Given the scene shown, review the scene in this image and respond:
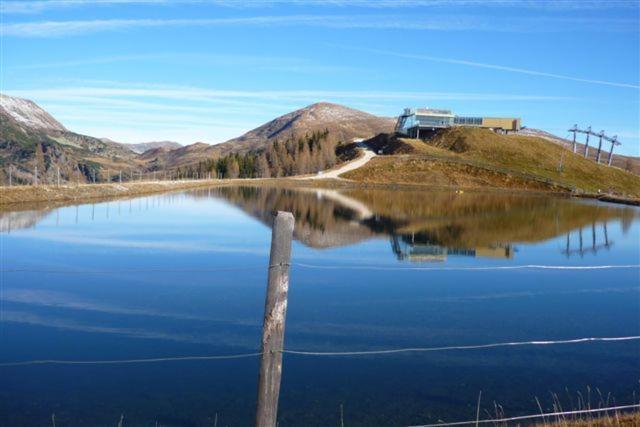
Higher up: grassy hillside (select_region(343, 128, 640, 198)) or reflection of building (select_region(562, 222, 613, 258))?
grassy hillside (select_region(343, 128, 640, 198))

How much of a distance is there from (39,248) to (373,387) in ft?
67.7

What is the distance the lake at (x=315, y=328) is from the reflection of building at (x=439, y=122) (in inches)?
4860

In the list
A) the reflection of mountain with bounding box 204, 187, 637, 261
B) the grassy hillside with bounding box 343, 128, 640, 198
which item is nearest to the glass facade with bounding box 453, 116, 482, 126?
the grassy hillside with bounding box 343, 128, 640, 198

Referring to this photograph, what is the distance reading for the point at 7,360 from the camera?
1270cm

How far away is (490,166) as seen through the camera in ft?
382

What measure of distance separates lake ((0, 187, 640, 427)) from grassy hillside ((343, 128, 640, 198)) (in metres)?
79.2

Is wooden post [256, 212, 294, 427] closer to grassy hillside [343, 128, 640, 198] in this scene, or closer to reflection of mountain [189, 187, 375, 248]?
reflection of mountain [189, 187, 375, 248]

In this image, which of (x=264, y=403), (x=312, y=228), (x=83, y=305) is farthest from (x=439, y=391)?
(x=312, y=228)

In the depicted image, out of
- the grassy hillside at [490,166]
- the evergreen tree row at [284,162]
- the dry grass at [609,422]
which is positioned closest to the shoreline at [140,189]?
the grassy hillside at [490,166]

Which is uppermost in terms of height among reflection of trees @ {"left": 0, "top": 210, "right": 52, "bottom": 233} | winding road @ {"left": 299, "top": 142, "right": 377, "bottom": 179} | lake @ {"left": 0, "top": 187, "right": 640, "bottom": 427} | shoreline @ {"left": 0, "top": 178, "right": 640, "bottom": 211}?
winding road @ {"left": 299, "top": 142, "right": 377, "bottom": 179}

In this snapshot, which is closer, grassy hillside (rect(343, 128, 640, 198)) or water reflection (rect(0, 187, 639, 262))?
water reflection (rect(0, 187, 639, 262))

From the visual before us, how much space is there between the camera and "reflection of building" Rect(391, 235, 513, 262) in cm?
2795

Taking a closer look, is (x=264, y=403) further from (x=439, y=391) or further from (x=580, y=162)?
(x=580, y=162)

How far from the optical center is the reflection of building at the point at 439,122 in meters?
154
